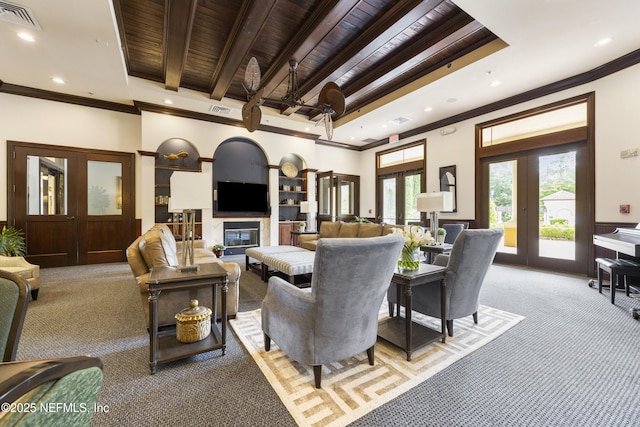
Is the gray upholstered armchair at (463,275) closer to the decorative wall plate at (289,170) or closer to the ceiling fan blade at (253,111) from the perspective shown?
the ceiling fan blade at (253,111)

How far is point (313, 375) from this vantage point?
73.3 inches

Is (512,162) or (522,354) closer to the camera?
(522,354)

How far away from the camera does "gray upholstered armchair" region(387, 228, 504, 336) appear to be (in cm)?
226

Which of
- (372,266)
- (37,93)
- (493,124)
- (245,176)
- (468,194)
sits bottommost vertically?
(372,266)

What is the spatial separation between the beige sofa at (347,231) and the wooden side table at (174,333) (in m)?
2.74

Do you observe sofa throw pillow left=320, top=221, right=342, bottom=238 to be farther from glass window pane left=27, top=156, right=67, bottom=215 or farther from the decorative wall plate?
glass window pane left=27, top=156, right=67, bottom=215

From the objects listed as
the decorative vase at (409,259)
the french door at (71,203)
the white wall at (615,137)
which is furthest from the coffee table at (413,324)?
the french door at (71,203)

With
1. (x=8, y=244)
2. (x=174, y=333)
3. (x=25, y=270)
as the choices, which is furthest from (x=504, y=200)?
(x=8, y=244)

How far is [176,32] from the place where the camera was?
136 inches

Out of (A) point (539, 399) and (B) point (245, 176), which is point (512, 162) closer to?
(A) point (539, 399)

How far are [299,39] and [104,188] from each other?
16.4 ft

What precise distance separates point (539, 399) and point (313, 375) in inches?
55.7

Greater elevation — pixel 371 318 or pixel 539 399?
pixel 371 318

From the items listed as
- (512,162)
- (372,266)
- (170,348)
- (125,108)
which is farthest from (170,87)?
(512,162)
